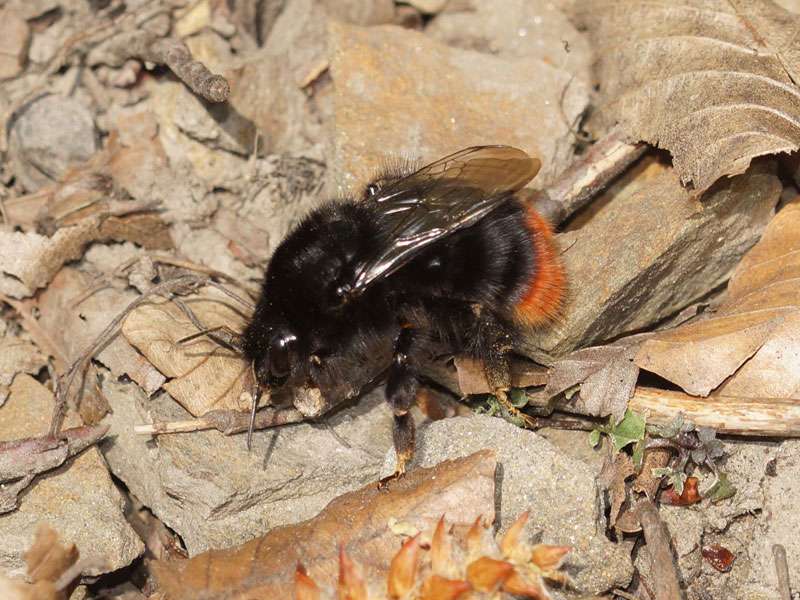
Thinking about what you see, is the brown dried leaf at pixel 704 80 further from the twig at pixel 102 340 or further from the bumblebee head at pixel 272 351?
the twig at pixel 102 340

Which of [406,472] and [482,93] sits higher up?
[482,93]

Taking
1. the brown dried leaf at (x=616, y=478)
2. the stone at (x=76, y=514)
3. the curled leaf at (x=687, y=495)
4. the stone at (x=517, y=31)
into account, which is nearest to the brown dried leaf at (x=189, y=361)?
the stone at (x=76, y=514)

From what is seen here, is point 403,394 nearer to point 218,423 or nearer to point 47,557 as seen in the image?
point 218,423

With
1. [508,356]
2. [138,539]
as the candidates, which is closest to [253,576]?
[138,539]

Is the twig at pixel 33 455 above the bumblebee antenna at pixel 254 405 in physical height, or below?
below

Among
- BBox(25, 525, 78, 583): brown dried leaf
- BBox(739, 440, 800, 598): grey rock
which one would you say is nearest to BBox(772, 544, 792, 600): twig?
BBox(739, 440, 800, 598): grey rock

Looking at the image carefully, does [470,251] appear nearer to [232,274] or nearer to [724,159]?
[724,159]

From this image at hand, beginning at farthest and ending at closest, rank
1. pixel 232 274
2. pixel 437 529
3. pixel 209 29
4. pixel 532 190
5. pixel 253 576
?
pixel 209 29 → pixel 232 274 → pixel 532 190 → pixel 253 576 → pixel 437 529
